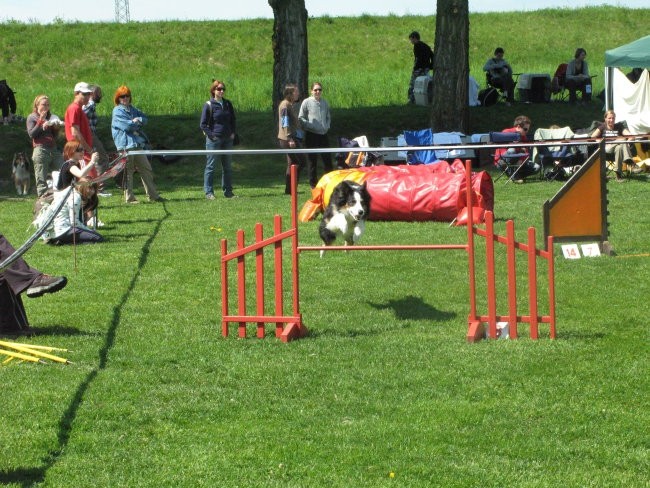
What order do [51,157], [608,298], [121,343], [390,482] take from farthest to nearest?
[51,157], [608,298], [121,343], [390,482]

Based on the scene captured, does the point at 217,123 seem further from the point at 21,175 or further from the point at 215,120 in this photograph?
the point at 21,175

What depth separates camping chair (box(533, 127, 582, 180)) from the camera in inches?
820

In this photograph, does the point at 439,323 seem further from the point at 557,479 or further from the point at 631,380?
the point at 557,479

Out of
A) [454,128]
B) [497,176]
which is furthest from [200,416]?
[454,128]

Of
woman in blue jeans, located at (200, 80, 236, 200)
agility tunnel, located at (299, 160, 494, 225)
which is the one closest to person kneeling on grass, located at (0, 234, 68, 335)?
agility tunnel, located at (299, 160, 494, 225)

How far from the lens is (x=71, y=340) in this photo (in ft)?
29.4

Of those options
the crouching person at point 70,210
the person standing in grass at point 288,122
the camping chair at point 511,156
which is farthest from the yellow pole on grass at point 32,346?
the camping chair at point 511,156

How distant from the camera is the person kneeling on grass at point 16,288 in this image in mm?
8883

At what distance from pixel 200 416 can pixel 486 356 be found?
89.4 inches

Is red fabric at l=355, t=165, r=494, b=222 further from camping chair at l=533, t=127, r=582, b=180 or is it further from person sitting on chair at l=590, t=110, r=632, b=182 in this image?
person sitting on chair at l=590, t=110, r=632, b=182

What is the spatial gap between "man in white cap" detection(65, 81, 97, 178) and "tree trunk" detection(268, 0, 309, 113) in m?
7.61

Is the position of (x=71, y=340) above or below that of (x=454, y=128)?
below

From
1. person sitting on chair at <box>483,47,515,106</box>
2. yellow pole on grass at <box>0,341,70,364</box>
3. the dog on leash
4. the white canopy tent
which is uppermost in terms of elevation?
person sitting on chair at <box>483,47,515,106</box>

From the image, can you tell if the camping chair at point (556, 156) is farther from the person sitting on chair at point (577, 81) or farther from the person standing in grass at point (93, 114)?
the person sitting on chair at point (577, 81)
